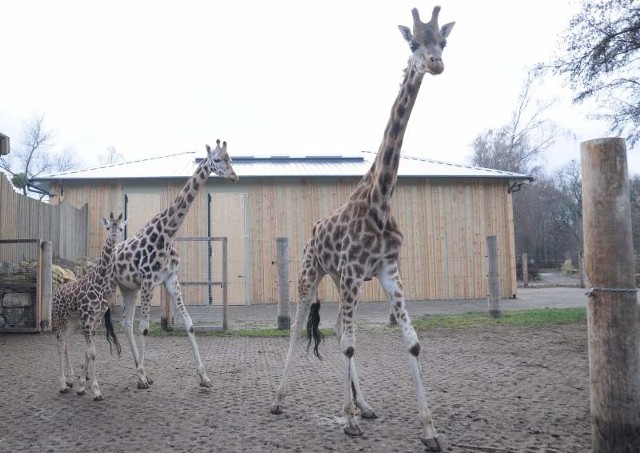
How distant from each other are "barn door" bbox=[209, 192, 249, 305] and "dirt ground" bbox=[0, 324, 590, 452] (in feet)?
23.7

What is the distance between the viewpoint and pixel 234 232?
17266 mm

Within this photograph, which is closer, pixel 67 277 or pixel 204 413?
pixel 204 413

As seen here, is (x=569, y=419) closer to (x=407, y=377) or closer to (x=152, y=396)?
(x=407, y=377)

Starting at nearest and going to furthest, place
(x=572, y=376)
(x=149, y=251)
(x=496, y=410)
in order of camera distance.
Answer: (x=496, y=410) → (x=572, y=376) → (x=149, y=251)

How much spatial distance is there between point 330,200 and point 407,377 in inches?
434

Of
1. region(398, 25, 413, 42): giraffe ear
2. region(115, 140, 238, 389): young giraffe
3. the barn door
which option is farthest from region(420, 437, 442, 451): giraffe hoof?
the barn door

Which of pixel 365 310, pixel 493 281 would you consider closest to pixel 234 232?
pixel 365 310

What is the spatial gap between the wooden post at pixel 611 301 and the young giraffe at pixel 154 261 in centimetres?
502

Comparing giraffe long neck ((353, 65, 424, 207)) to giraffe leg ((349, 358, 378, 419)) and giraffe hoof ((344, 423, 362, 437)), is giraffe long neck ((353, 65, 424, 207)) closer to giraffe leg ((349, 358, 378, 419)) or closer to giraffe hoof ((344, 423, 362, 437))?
giraffe leg ((349, 358, 378, 419))

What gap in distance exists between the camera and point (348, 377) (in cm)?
488

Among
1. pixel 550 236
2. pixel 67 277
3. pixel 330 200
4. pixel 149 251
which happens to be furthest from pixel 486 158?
pixel 149 251

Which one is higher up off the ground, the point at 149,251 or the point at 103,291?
the point at 149,251

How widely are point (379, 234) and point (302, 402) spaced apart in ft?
7.50

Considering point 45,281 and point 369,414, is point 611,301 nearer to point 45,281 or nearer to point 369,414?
point 369,414
